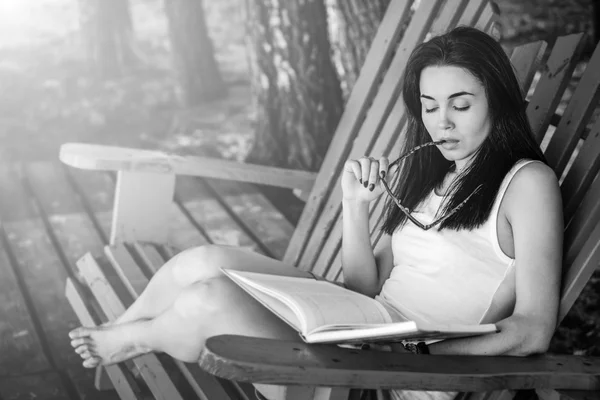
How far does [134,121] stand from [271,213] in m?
2.25

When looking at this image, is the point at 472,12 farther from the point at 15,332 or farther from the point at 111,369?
the point at 15,332

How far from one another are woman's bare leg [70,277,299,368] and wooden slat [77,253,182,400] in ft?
0.30

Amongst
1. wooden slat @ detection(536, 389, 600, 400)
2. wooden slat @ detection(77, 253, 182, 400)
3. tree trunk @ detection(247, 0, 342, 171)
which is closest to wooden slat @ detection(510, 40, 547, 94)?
wooden slat @ detection(536, 389, 600, 400)

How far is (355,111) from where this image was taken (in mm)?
2725

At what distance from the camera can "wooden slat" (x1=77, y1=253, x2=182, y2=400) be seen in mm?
2033

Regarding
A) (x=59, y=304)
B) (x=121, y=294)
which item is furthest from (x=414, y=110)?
(x=59, y=304)

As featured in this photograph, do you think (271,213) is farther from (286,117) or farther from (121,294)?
(121,294)

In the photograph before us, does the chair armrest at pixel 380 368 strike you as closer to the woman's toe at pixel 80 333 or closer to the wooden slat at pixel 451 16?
the woman's toe at pixel 80 333

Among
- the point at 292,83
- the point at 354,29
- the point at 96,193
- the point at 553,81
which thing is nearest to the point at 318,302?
the point at 553,81

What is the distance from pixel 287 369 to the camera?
1.37 m

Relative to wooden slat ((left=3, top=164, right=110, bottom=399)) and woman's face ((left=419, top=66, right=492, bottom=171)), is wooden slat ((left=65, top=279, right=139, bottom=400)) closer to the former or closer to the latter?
wooden slat ((left=3, top=164, right=110, bottom=399))

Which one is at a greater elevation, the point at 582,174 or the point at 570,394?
the point at 582,174

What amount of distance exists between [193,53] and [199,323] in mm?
4373

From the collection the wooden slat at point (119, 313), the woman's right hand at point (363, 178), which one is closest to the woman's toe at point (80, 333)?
the wooden slat at point (119, 313)
